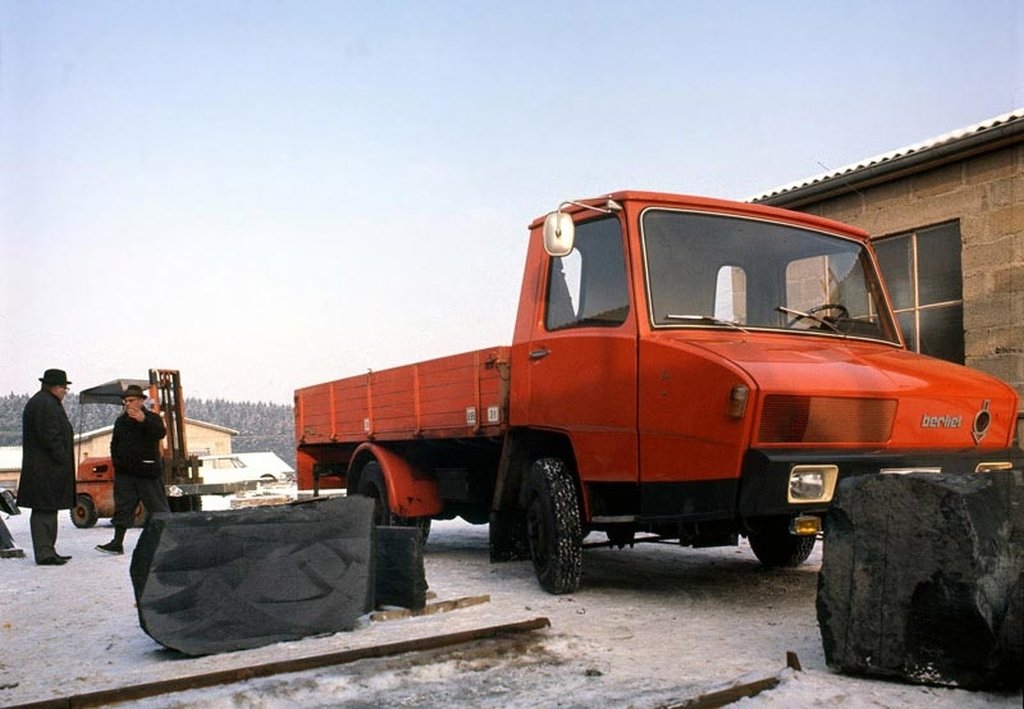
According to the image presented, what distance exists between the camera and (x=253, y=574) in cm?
468

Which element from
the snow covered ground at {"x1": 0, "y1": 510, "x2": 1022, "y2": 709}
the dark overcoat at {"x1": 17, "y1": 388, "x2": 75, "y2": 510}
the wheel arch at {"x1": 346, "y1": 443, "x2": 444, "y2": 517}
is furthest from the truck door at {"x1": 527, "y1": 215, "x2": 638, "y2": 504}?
the dark overcoat at {"x1": 17, "y1": 388, "x2": 75, "y2": 510}

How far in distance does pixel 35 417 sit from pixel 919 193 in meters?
8.61

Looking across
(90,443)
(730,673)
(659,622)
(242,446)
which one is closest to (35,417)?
(659,622)

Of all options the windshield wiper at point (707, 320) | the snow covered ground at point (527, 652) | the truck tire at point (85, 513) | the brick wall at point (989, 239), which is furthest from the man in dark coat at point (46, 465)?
the brick wall at point (989, 239)

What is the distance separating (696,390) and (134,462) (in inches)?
250

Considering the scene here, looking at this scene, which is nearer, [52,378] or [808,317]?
[808,317]

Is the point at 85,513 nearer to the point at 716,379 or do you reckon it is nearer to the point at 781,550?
the point at 781,550

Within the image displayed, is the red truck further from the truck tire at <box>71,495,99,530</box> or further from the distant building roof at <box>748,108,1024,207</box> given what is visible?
the truck tire at <box>71,495,99,530</box>

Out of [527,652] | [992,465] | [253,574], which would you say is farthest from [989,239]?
[253,574]

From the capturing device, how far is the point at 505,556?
22.9ft

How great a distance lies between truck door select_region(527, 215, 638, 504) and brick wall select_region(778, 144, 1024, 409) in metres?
4.83

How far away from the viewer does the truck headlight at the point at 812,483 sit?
4.77 m

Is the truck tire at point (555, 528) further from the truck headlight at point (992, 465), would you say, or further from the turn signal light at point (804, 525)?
the truck headlight at point (992, 465)

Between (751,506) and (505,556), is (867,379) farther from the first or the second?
(505,556)
